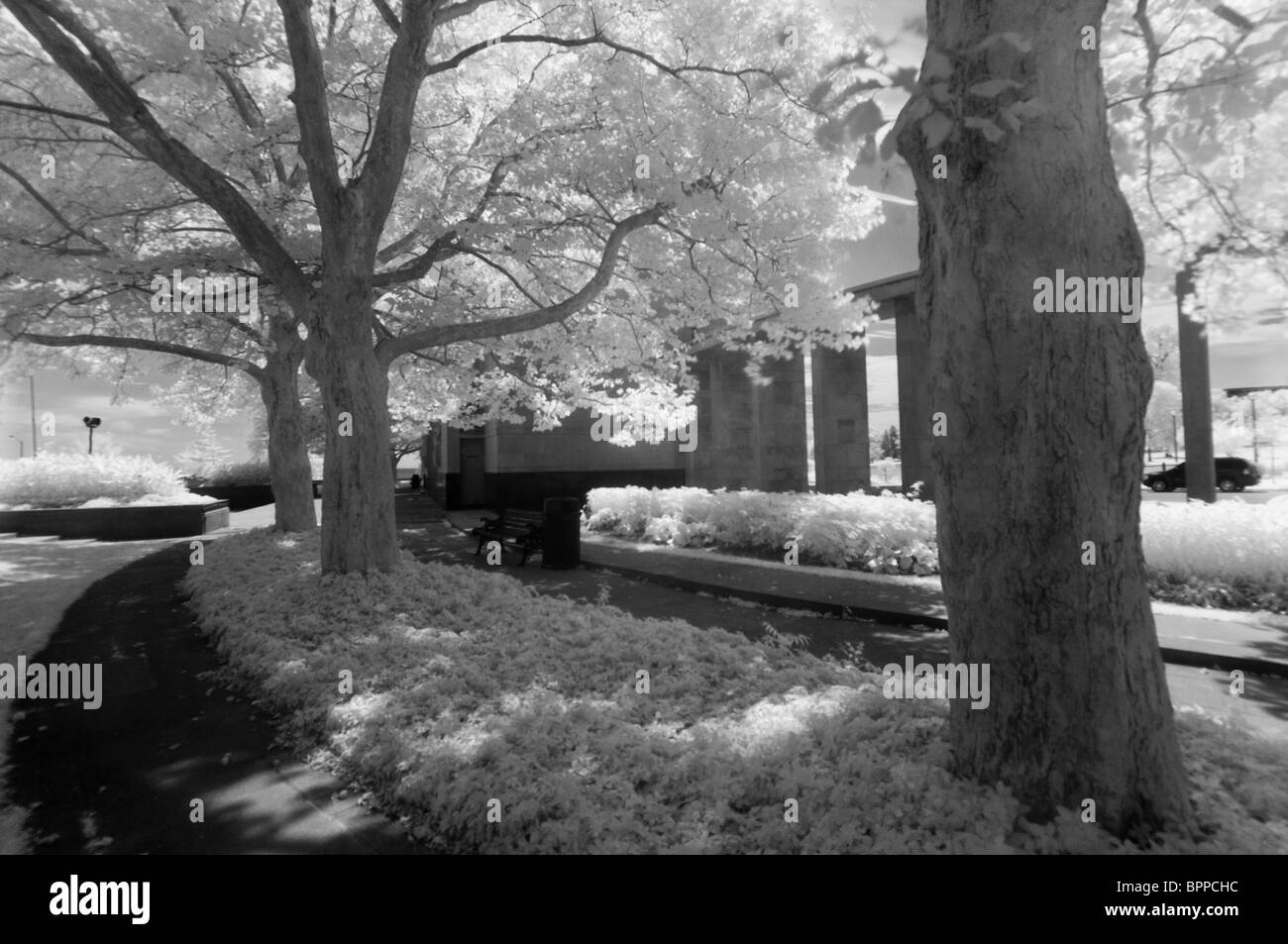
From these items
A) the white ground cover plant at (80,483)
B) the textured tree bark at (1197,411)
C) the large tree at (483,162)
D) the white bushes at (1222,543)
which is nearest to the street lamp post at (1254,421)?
the textured tree bark at (1197,411)

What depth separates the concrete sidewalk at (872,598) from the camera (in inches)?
254

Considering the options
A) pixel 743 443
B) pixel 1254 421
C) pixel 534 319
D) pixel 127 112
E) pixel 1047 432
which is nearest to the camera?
pixel 1047 432

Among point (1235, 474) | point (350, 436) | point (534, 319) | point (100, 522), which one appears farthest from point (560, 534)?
point (1235, 474)

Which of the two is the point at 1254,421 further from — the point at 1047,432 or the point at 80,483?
the point at 80,483

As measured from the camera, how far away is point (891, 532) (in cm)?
1134

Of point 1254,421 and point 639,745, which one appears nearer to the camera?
point 639,745

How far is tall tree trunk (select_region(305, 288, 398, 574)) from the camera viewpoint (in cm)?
876

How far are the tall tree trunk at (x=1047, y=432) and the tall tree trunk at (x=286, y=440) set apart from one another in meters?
14.7

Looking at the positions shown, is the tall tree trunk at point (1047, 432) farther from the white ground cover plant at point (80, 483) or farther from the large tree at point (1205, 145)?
the white ground cover plant at point (80, 483)

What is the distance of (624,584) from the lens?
11438 millimetres

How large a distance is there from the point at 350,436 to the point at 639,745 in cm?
632

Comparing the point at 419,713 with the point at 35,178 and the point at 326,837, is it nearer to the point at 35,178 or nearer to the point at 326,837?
the point at 326,837

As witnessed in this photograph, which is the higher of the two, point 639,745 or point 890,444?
point 890,444

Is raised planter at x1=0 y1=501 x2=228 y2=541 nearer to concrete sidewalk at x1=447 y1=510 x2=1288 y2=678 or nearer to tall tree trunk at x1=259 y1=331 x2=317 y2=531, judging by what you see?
tall tree trunk at x1=259 y1=331 x2=317 y2=531
